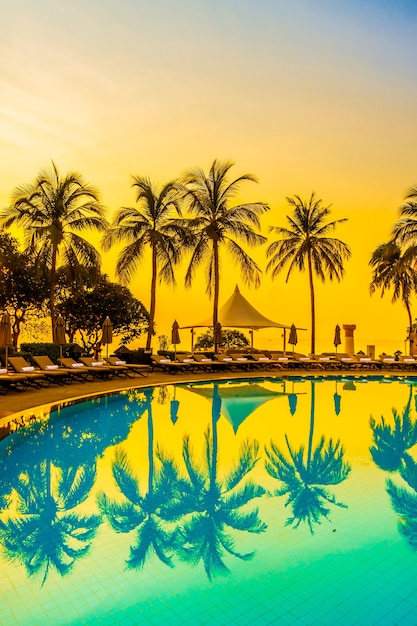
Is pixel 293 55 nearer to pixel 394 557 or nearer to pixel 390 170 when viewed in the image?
pixel 390 170

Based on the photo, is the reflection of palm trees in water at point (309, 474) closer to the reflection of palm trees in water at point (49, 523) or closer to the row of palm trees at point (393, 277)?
the reflection of palm trees in water at point (49, 523)

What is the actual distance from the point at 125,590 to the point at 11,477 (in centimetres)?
347

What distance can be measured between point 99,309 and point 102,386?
1344cm

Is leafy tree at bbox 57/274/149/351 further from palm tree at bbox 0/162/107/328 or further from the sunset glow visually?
the sunset glow

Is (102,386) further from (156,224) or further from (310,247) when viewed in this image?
(310,247)

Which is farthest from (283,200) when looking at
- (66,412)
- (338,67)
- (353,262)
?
(66,412)

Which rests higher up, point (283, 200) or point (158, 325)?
point (283, 200)

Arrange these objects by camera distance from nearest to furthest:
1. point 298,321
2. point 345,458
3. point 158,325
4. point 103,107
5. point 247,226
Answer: point 345,458
point 103,107
point 247,226
point 158,325
point 298,321

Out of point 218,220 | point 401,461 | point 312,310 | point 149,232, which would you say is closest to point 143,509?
point 401,461

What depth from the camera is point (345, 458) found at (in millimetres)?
8102

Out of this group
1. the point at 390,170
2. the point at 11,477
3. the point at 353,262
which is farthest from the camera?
the point at 353,262

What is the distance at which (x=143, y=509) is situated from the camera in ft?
18.9

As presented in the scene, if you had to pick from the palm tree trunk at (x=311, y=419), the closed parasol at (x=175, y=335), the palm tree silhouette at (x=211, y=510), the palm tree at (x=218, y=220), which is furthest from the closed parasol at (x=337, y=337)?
the palm tree silhouette at (x=211, y=510)

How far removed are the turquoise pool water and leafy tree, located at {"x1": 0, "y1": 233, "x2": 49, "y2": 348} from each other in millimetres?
17318
